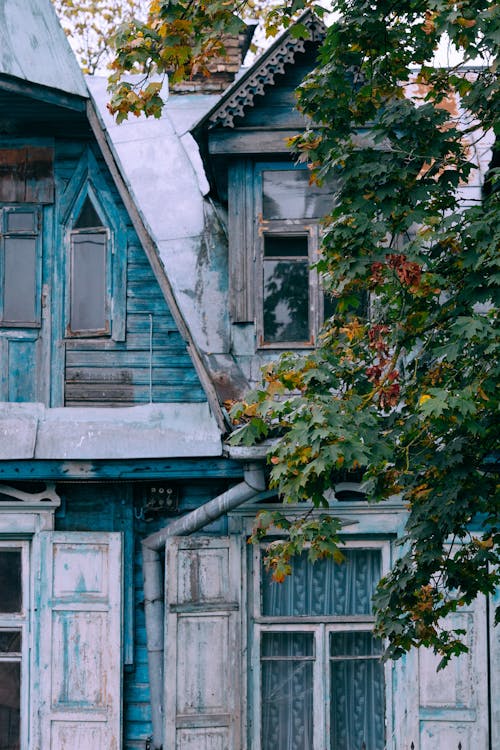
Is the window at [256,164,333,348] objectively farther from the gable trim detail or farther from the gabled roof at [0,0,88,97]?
the gabled roof at [0,0,88,97]

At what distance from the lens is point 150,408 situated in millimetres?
9797

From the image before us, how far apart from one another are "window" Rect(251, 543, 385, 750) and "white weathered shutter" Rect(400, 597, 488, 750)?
0.31m

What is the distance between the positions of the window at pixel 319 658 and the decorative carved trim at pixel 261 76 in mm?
3417

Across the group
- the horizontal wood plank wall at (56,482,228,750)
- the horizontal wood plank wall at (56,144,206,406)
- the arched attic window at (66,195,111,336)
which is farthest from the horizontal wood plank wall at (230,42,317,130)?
the horizontal wood plank wall at (56,482,228,750)

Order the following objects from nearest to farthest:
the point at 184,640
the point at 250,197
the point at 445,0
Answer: the point at 445,0, the point at 184,640, the point at 250,197

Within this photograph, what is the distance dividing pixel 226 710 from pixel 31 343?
10.4 feet

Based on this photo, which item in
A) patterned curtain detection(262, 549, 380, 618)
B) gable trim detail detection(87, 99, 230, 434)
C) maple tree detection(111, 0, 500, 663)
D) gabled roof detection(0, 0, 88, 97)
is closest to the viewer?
maple tree detection(111, 0, 500, 663)

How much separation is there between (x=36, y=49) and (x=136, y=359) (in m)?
2.47

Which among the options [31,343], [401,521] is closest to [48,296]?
[31,343]

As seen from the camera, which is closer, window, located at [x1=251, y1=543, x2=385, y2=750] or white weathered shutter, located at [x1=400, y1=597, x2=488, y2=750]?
white weathered shutter, located at [x1=400, y1=597, x2=488, y2=750]

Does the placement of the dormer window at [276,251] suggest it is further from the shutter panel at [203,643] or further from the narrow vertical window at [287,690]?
the narrow vertical window at [287,690]

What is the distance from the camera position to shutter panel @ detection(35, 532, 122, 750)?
9.54 metres

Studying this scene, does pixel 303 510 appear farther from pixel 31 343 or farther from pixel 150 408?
pixel 31 343

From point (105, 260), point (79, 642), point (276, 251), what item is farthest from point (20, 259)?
point (79, 642)
